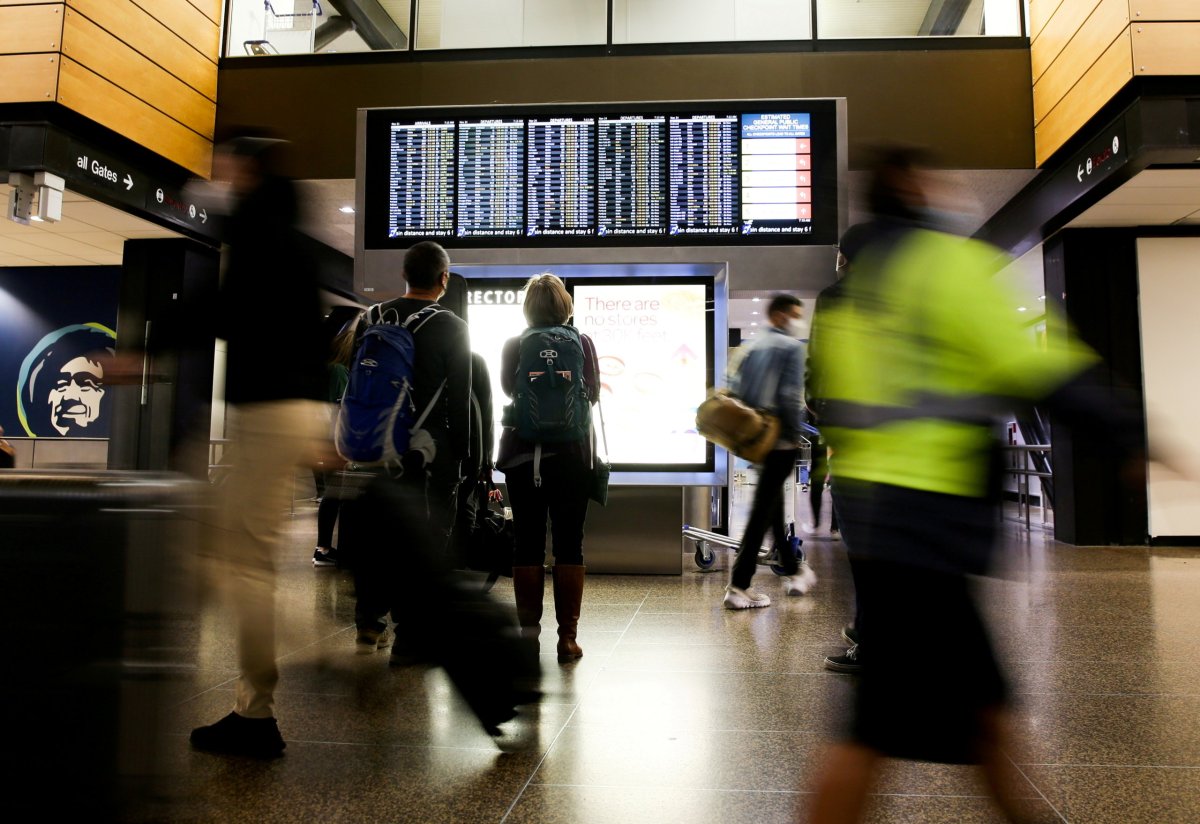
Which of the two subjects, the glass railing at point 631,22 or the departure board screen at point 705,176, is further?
the glass railing at point 631,22

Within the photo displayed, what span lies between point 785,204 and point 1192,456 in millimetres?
4702

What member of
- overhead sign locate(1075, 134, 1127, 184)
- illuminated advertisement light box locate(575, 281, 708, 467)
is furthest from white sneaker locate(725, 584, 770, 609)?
overhead sign locate(1075, 134, 1127, 184)

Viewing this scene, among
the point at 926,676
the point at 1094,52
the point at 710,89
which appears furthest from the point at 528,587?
the point at 1094,52

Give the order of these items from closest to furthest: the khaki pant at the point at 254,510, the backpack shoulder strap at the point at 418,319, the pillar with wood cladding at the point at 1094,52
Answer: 1. the khaki pant at the point at 254,510
2. the backpack shoulder strap at the point at 418,319
3. the pillar with wood cladding at the point at 1094,52

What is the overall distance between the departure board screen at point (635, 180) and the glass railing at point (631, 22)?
10.5 ft

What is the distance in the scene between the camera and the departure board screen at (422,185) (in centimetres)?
591

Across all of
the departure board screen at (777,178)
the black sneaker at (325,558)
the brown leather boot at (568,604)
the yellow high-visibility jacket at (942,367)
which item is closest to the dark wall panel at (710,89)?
the departure board screen at (777,178)

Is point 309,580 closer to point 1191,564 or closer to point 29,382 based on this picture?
point 1191,564

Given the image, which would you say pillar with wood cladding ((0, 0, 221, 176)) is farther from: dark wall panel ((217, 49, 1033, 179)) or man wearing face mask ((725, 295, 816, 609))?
man wearing face mask ((725, 295, 816, 609))

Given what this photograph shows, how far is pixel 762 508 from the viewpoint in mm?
4465

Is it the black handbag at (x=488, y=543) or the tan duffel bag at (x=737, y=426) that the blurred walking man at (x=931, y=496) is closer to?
the tan duffel bag at (x=737, y=426)

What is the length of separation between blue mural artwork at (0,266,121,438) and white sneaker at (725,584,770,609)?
11.1 m

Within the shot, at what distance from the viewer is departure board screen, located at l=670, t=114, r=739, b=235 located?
18.9ft

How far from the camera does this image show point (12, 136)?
7.13 meters
